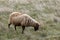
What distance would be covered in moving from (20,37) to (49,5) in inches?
300

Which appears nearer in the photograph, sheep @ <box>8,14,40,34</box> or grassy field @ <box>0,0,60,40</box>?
grassy field @ <box>0,0,60,40</box>

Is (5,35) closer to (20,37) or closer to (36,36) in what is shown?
(20,37)

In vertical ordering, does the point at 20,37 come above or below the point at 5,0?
below

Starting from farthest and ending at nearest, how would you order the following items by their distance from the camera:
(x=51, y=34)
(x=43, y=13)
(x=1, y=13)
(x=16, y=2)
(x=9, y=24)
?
(x=16, y=2) < (x=43, y=13) < (x=1, y=13) < (x=9, y=24) < (x=51, y=34)

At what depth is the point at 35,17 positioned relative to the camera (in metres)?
13.6

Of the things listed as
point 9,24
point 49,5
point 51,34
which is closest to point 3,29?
point 9,24

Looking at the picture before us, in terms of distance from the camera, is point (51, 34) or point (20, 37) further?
point (51, 34)

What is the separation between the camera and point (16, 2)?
1634cm

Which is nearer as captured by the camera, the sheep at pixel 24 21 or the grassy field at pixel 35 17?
the grassy field at pixel 35 17

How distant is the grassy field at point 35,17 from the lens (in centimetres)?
1033

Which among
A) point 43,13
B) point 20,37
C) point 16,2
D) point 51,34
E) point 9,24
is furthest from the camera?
point 16,2

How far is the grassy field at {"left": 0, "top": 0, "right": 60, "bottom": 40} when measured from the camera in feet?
33.9

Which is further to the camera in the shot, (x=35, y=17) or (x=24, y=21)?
(x=35, y=17)

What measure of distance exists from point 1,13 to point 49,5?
4.76 metres
